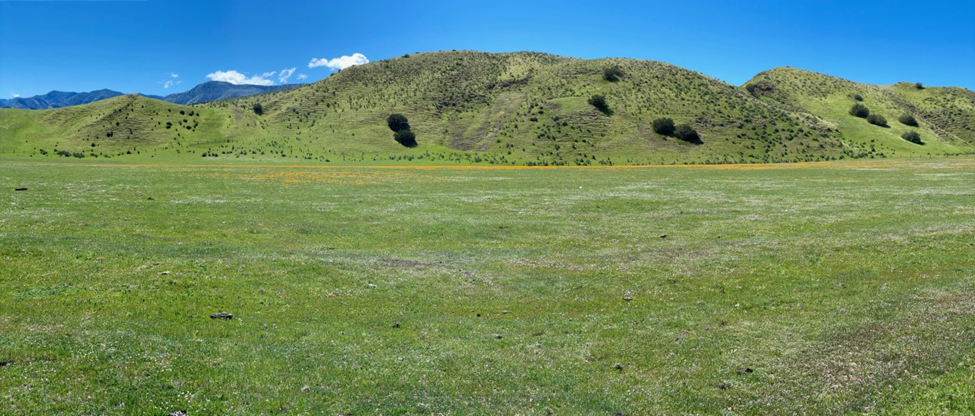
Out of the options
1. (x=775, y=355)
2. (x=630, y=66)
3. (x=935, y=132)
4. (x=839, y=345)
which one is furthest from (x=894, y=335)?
(x=935, y=132)

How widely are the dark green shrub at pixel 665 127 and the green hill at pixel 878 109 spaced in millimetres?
49583

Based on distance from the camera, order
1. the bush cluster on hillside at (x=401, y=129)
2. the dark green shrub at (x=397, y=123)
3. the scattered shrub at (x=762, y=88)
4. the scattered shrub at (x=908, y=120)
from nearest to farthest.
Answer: the bush cluster on hillside at (x=401, y=129), the dark green shrub at (x=397, y=123), the scattered shrub at (x=908, y=120), the scattered shrub at (x=762, y=88)

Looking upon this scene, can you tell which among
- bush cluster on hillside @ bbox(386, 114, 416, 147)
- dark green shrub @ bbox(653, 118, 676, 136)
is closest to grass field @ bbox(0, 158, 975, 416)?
dark green shrub @ bbox(653, 118, 676, 136)

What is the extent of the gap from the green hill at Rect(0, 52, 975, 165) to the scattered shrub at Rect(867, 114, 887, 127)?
3.17 metres

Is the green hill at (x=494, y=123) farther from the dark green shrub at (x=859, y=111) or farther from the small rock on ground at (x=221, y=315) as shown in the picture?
the small rock on ground at (x=221, y=315)

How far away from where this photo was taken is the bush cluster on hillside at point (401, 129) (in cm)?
11962

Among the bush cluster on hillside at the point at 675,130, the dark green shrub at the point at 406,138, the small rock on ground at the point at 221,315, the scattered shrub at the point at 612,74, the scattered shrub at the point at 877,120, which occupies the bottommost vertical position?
the small rock on ground at the point at 221,315

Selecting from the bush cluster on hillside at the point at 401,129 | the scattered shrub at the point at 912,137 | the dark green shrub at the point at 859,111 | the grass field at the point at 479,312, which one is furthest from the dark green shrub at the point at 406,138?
the dark green shrub at the point at 859,111

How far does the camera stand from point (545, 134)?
381 feet

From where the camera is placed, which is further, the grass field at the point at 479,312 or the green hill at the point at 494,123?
the green hill at the point at 494,123

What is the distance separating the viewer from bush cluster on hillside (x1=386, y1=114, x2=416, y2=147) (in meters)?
120

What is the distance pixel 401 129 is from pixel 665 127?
66056 millimetres

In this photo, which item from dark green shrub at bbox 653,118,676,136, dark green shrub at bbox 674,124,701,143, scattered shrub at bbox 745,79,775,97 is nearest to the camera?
dark green shrub at bbox 674,124,701,143

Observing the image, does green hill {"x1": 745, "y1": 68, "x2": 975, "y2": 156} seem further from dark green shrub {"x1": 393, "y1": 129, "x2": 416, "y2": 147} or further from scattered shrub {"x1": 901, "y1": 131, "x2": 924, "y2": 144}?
dark green shrub {"x1": 393, "y1": 129, "x2": 416, "y2": 147}
